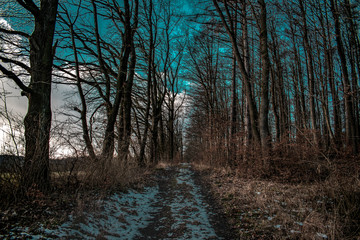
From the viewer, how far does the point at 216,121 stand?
13656 mm

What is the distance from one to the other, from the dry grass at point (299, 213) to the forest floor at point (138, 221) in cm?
38

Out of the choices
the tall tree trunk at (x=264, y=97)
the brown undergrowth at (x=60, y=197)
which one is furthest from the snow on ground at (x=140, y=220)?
the tall tree trunk at (x=264, y=97)

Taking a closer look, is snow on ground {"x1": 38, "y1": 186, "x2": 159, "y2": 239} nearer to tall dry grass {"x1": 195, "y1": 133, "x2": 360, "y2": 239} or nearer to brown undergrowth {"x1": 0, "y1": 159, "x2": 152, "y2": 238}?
brown undergrowth {"x1": 0, "y1": 159, "x2": 152, "y2": 238}

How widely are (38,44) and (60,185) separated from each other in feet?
10.8

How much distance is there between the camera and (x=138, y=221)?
13.6 ft

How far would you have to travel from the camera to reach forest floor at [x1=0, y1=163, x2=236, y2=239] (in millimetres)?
2785

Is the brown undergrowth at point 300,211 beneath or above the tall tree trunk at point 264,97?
beneath

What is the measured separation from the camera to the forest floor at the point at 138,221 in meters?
2.79

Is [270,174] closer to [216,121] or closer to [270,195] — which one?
[270,195]

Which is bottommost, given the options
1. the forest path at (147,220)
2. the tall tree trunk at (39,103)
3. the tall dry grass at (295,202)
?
the forest path at (147,220)

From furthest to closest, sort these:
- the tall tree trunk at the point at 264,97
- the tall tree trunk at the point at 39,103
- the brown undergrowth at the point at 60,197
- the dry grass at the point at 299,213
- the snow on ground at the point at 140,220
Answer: the tall tree trunk at the point at 264,97
the tall tree trunk at the point at 39,103
the snow on ground at the point at 140,220
the dry grass at the point at 299,213
the brown undergrowth at the point at 60,197

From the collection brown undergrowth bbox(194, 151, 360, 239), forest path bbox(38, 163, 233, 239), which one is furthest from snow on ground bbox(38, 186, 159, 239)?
brown undergrowth bbox(194, 151, 360, 239)

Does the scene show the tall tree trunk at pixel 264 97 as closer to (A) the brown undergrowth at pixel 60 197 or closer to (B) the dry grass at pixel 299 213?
(B) the dry grass at pixel 299 213

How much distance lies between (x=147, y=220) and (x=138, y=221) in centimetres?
23
